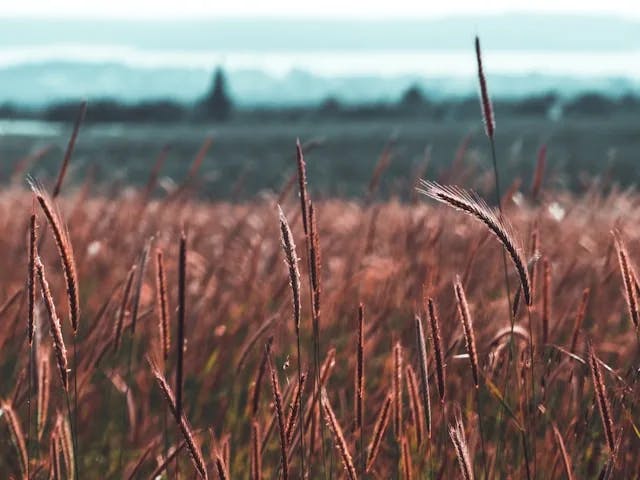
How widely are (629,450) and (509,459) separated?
0.39 meters

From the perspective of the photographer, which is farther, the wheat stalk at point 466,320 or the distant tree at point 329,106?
the distant tree at point 329,106

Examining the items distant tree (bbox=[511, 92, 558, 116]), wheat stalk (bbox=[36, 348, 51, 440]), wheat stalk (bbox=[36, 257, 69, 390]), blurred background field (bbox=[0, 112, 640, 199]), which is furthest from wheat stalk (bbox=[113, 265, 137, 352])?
distant tree (bbox=[511, 92, 558, 116])

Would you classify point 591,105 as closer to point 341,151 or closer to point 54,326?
point 341,151

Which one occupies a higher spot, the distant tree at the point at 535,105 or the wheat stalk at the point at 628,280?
the wheat stalk at the point at 628,280

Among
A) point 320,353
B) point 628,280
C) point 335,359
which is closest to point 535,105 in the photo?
point 320,353

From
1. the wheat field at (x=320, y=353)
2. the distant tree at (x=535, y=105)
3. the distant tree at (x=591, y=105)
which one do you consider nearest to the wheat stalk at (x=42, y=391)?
the wheat field at (x=320, y=353)

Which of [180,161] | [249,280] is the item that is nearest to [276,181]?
[180,161]

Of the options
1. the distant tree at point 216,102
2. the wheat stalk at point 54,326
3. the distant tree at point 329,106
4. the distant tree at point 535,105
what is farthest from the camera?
the distant tree at point 216,102

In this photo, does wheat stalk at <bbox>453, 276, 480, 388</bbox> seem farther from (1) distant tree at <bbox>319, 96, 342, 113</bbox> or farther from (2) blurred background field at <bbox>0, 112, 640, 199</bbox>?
(1) distant tree at <bbox>319, 96, 342, 113</bbox>

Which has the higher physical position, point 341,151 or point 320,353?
point 320,353

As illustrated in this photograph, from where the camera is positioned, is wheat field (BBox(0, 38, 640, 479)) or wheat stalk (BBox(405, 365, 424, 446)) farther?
wheat stalk (BBox(405, 365, 424, 446))

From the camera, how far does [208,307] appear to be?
3.78 metres

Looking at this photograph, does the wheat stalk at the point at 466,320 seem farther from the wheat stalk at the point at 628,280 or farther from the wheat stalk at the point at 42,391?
the wheat stalk at the point at 42,391

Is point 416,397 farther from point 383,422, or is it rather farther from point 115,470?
point 115,470
